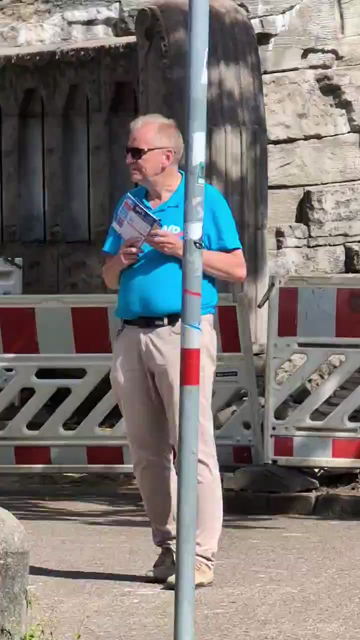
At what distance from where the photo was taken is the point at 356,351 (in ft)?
23.5

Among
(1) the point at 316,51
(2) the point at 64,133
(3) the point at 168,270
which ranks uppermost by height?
(1) the point at 316,51

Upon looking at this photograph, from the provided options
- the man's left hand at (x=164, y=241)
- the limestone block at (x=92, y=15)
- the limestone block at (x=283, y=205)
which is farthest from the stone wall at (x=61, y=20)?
the man's left hand at (x=164, y=241)

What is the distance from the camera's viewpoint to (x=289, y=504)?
6930mm

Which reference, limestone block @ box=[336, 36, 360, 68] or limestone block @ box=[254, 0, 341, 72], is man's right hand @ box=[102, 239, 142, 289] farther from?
limestone block @ box=[336, 36, 360, 68]

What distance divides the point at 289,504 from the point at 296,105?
11.9 ft

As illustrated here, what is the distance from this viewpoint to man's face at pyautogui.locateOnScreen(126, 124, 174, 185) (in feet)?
16.3

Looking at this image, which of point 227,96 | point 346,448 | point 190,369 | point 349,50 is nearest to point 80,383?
point 346,448

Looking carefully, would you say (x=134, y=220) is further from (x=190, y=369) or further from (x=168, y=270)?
(x=190, y=369)

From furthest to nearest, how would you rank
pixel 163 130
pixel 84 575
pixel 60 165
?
pixel 60 165 < pixel 84 575 < pixel 163 130

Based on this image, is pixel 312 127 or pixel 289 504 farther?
pixel 312 127

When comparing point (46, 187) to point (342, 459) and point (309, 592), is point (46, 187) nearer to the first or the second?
point (342, 459)

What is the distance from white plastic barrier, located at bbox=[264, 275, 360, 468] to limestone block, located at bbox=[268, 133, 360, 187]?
2.63 m

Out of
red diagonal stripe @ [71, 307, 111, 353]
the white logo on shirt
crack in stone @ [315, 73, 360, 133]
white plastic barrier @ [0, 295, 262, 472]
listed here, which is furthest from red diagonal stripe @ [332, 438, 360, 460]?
crack in stone @ [315, 73, 360, 133]

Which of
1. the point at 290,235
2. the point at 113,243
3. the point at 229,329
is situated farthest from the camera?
the point at 290,235
